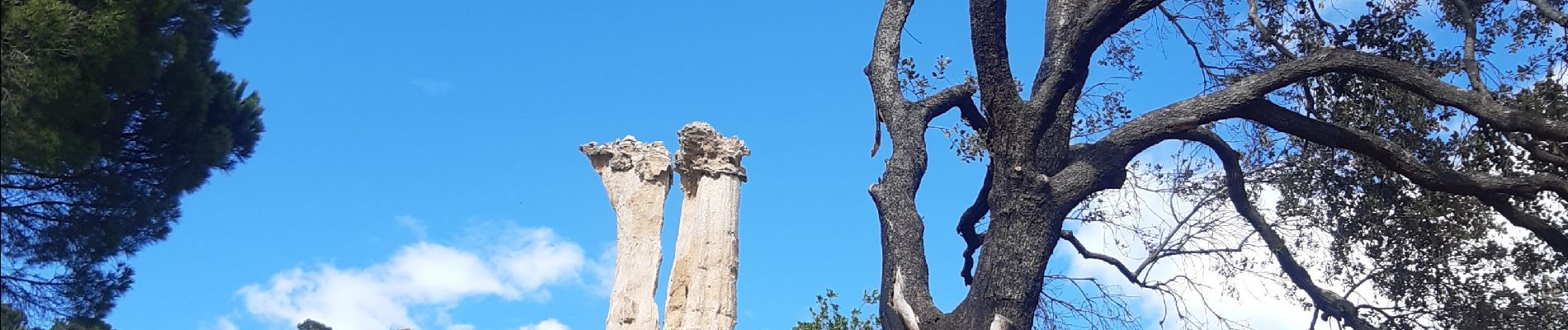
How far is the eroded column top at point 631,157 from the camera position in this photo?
10305 millimetres

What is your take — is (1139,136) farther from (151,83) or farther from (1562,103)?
(151,83)

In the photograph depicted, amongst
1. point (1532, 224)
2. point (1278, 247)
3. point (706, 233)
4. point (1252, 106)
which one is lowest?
point (1532, 224)

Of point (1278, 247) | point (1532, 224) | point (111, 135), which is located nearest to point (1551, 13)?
point (1532, 224)

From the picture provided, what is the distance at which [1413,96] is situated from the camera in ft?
33.5

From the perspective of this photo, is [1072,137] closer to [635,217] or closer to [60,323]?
[635,217]

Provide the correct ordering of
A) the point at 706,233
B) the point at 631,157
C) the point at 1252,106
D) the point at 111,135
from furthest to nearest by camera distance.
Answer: the point at 111,135
the point at 631,157
the point at 706,233
the point at 1252,106

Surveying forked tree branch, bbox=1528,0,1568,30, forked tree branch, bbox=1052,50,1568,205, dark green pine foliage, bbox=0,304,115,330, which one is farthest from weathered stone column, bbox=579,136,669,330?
forked tree branch, bbox=1528,0,1568,30

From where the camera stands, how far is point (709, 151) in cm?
993

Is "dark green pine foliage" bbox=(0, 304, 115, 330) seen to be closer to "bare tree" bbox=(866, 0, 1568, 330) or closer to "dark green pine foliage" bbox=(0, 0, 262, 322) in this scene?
"dark green pine foliage" bbox=(0, 0, 262, 322)

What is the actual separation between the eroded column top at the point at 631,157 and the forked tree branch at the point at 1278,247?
3.98 metres

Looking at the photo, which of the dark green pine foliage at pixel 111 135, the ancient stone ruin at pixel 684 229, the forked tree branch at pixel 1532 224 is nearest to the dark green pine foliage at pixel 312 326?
the dark green pine foliage at pixel 111 135

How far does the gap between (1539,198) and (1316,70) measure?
2.38m

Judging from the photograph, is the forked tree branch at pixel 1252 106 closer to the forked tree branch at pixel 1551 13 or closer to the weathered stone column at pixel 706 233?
the forked tree branch at pixel 1551 13

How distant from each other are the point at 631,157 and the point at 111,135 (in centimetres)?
546
